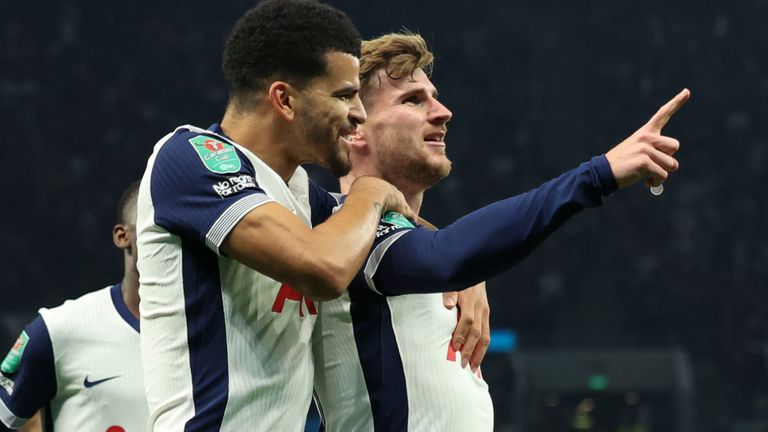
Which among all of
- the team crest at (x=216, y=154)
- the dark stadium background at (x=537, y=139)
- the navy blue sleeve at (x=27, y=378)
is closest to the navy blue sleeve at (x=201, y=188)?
the team crest at (x=216, y=154)

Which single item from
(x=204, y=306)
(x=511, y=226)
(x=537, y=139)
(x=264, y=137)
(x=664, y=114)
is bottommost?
(x=204, y=306)

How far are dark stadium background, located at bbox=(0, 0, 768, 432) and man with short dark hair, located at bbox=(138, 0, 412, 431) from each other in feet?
23.3

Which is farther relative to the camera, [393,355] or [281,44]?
[393,355]

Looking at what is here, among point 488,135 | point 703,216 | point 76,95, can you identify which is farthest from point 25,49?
point 703,216

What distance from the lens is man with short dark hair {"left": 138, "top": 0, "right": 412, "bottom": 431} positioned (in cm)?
195

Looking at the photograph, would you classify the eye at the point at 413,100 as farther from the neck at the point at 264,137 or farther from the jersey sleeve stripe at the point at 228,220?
the jersey sleeve stripe at the point at 228,220

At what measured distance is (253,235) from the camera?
1921 millimetres

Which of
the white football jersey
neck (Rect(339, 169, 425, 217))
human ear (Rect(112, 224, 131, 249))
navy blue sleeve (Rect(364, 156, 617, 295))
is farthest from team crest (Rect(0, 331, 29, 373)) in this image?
navy blue sleeve (Rect(364, 156, 617, 295))

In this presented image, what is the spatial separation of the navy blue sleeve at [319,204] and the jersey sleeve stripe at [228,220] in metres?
0.40

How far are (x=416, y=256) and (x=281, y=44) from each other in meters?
0.50

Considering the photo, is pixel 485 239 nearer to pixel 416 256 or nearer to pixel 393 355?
pixel 416 256

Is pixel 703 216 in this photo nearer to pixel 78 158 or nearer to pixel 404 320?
pixel 78 158

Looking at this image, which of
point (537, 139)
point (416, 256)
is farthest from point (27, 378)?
point (537, 139)

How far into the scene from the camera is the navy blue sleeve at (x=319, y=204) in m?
2.36
